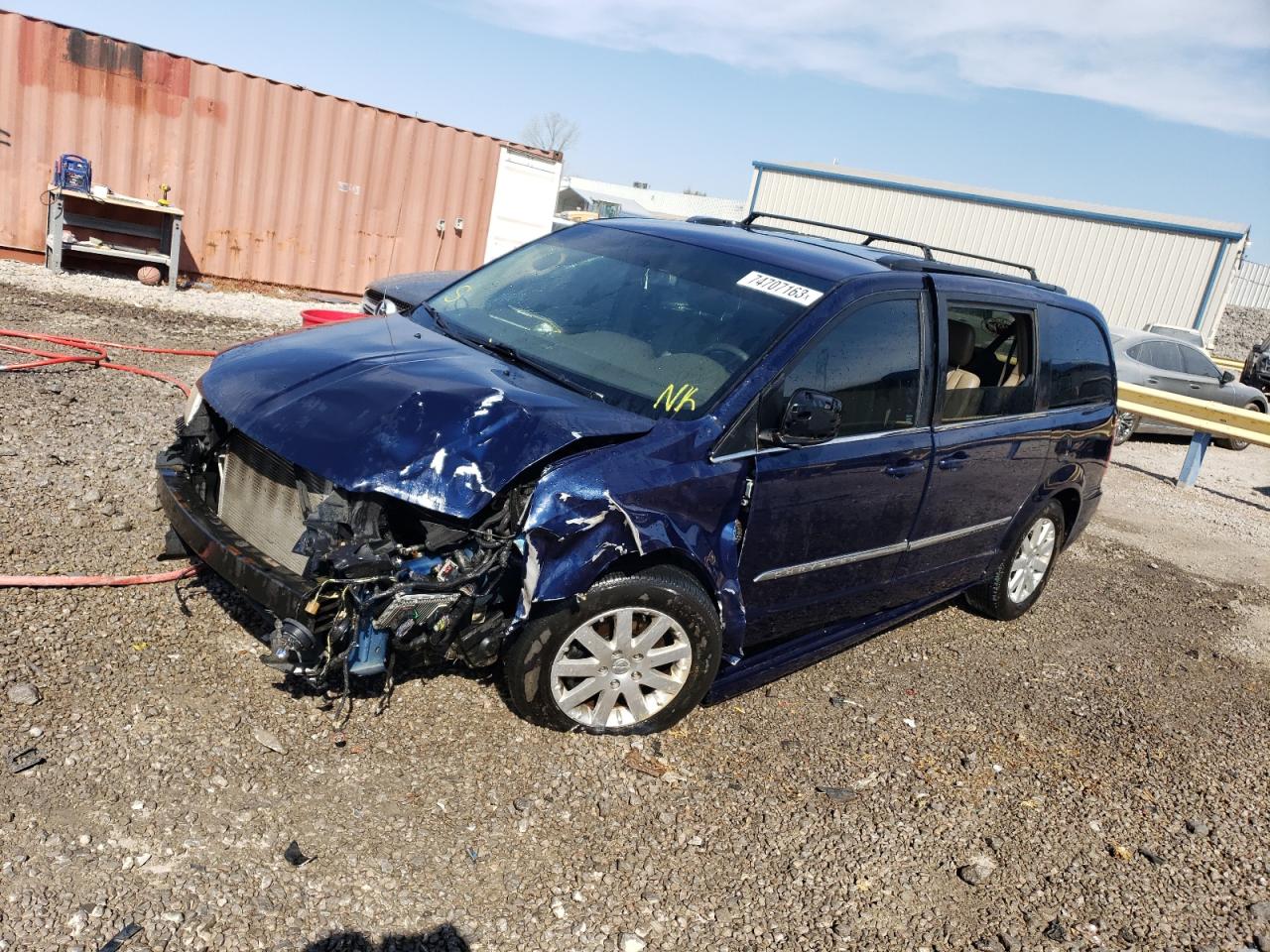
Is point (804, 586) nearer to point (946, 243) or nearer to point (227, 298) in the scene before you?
point (227, 298)

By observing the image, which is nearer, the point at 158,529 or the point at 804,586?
the point at 804,586

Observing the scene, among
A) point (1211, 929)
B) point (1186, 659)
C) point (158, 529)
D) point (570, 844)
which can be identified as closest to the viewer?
point (570, 844)

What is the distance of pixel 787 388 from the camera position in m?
3.71

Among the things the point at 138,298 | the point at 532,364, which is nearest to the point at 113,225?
the point at 138,298

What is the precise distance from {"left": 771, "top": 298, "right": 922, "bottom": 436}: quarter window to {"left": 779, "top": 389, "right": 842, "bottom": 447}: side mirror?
0.07m

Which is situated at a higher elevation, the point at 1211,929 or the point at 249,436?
the point at 249,436

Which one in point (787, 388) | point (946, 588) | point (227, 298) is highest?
point (787, 388)

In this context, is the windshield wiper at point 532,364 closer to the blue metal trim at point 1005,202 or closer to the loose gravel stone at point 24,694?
the loose gravel stone at point 24,694

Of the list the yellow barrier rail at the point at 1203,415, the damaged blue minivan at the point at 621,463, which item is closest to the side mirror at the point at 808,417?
the damaged blue minivan at the point at 621,463

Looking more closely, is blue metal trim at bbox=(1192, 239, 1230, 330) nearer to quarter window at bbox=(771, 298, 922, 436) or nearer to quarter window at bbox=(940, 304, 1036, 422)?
quarter window at bbox=(940, 304, 1036, 422)

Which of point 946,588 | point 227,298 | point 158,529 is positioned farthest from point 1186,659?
point 227,298

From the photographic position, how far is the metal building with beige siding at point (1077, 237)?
2403 cm

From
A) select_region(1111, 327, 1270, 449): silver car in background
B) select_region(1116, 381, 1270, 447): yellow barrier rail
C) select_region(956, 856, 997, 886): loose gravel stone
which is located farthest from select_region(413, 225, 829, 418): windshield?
select_region(1111, 327, 1270, 449): silver car in background

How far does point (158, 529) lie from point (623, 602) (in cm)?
255
